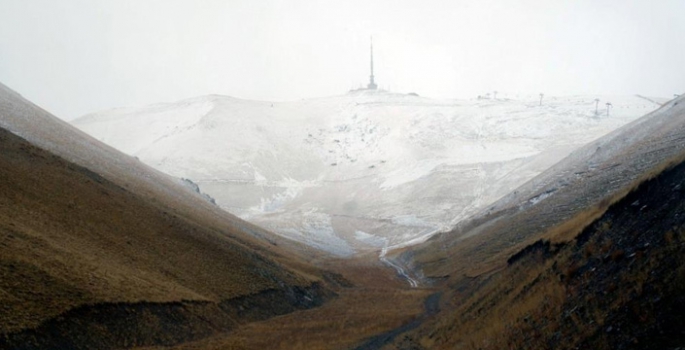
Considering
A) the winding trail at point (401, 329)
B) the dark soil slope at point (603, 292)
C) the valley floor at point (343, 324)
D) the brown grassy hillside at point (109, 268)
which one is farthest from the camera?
the valley floor at point (343, 324)

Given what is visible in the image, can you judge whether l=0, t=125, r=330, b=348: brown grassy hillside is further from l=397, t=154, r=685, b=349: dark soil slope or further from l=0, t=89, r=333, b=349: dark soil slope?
l=397, t=154, r=685, b=349: dark soil slope

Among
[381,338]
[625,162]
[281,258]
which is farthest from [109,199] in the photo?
[625,162]

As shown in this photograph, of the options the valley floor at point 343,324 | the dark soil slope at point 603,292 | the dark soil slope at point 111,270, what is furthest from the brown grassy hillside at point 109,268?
the dark soil slope at point 603,292

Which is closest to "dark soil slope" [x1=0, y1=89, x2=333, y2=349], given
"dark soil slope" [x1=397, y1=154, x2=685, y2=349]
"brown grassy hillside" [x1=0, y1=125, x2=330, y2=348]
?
"brown grassy hillside" [x1=0, y1=125, x2=330, y2=348]

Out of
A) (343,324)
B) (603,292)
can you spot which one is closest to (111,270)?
(343,324)

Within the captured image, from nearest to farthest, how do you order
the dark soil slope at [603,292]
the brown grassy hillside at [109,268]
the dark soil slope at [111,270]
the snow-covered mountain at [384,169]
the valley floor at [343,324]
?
1. the dark soil slope at [603,292]
2. the dark soil slope at [111,270]
3. the brown grassy hillside at [109,268]
4. the valley floor at [343,324]
5. the snow-covered mountain at [384,169]

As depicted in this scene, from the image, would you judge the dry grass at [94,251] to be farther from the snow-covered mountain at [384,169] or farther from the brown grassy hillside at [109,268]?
the snow-covered mountain at [384,169]

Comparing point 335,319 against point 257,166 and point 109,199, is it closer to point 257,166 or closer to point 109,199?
point 109,199

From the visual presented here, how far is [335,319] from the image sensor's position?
35156 mm

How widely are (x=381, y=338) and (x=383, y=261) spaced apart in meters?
44.9

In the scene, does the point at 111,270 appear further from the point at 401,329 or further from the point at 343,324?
the point at 401,329

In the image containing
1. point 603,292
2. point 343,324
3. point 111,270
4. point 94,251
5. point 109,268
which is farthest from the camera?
point 343,324

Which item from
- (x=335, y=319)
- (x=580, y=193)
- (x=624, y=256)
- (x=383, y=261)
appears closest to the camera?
(x=624, y=256)

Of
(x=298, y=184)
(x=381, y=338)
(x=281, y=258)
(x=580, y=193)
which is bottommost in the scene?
(x=298, y=184)
